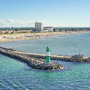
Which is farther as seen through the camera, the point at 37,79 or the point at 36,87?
the point at 37,79

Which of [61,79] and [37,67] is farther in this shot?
[37,67]

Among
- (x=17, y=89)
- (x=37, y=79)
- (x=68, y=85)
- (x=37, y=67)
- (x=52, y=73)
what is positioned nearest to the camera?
(x=17, y=89)

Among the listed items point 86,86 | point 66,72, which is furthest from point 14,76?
point 86,86

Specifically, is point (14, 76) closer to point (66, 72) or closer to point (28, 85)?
point (28, 85)

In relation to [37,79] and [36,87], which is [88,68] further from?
[36,87]

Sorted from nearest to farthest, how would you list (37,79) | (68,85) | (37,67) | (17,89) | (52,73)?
(17,89), (68,85), (37,79), (52,73), (37,67)

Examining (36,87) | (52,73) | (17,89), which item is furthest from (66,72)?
(17,89)

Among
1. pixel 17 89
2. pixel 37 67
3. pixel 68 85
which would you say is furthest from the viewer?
pixel 37 67

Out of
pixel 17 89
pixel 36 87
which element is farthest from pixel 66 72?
pixel 17 89
